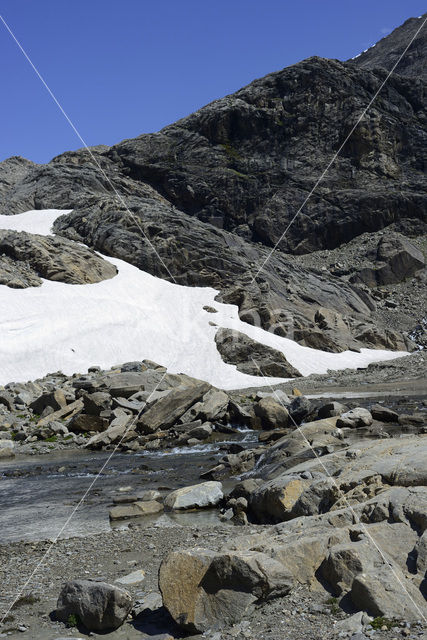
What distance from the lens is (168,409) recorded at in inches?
1058

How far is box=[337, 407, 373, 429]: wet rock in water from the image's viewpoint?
21344 mm

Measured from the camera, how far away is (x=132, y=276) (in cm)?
6069

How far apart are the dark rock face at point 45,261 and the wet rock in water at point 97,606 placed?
154ft

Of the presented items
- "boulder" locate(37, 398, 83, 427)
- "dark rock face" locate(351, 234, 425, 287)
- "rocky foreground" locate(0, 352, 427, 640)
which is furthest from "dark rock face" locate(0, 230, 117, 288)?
"dark rock face" locate(351, 234, 425, 287)

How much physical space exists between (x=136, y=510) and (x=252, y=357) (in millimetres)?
31867

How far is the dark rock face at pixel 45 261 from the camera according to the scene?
53669 millimetres

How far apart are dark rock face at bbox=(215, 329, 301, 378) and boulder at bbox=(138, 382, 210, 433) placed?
15.4 m

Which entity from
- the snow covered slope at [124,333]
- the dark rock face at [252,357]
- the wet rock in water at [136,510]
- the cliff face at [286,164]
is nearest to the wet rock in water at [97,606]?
the wet rock in water at [136,510]

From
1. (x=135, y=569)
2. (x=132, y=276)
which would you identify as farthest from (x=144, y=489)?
(x=132, y=276)

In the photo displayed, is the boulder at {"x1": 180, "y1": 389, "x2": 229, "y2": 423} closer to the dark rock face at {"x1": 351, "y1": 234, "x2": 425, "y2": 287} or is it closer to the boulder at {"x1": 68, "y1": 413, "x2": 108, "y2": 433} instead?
the boulder at {"x1": 68, "y1": 413, "x2": 108, "y2": 433}

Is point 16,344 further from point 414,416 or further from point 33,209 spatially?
point 33,209

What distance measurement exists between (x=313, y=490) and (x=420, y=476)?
2.37m

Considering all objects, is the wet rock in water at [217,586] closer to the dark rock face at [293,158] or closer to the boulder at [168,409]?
the boulder at [168,409]

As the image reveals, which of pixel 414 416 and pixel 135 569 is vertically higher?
pixel 135 569
